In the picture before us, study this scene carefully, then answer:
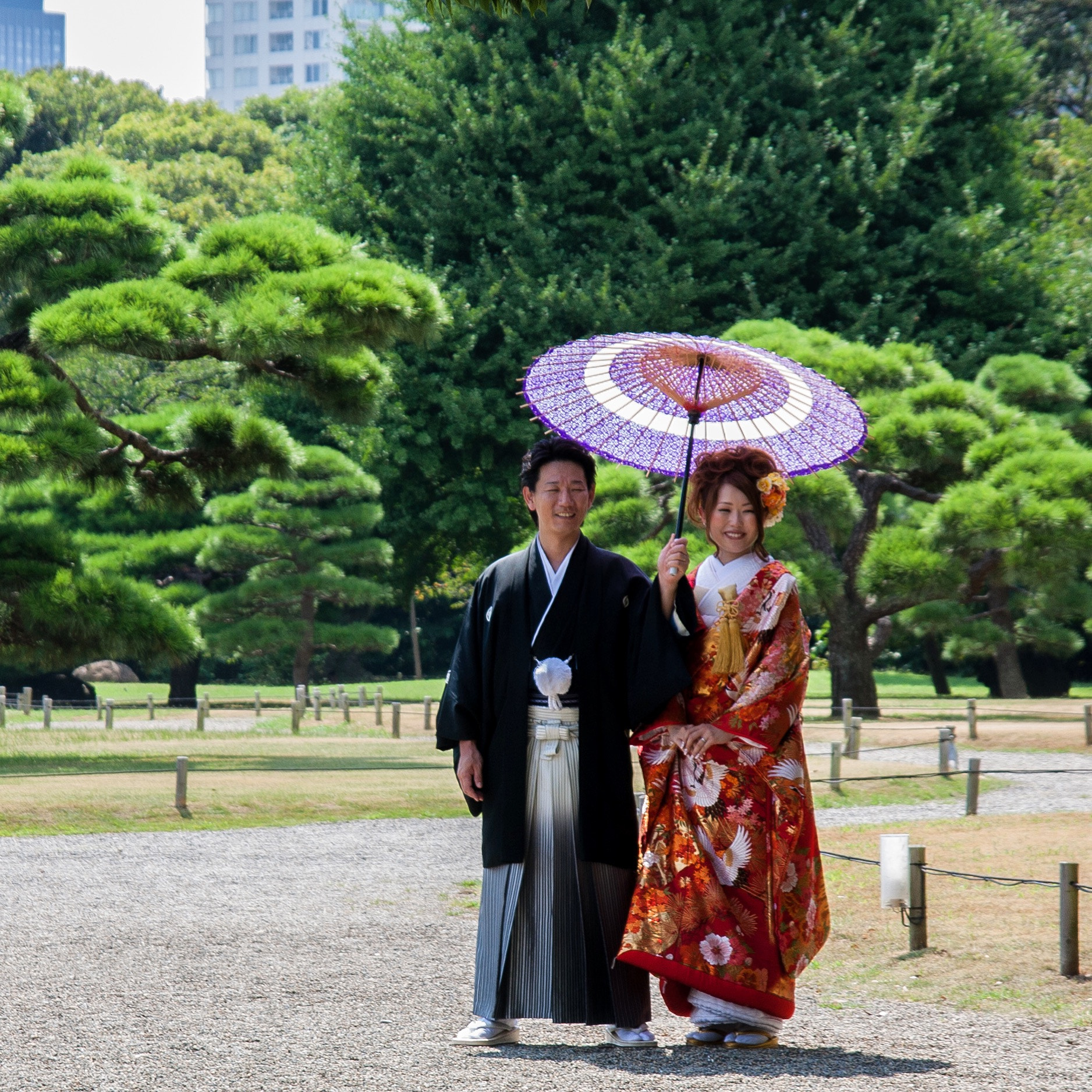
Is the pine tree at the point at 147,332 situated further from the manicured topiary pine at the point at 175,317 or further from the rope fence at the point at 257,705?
the rope fence at the point at 257,705

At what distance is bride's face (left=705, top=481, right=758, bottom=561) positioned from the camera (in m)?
4.09

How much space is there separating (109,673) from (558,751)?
106 ft

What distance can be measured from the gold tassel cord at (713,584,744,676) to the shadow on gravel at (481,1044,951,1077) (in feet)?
3.45

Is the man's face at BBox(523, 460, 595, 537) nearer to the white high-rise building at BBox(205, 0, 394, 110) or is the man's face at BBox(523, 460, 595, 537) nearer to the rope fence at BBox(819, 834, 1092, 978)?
the rope fence at BBox(819, 834, 1092, 978)

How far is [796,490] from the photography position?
1538 centimetres

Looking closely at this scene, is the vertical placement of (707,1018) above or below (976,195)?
below

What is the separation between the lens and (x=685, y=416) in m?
4.68

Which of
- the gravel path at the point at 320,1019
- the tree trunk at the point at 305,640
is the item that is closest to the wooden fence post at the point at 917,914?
the gravel path at the point at 320,1019

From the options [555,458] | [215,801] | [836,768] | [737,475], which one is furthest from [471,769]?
[836,768]

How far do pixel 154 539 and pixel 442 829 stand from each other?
13.7m

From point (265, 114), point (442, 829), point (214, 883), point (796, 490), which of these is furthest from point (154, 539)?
point (265, 114)

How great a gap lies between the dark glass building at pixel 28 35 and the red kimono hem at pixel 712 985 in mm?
185272

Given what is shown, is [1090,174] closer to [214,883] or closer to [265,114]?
[214,883]

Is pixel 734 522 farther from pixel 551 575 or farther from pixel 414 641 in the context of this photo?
pixel 414 641
